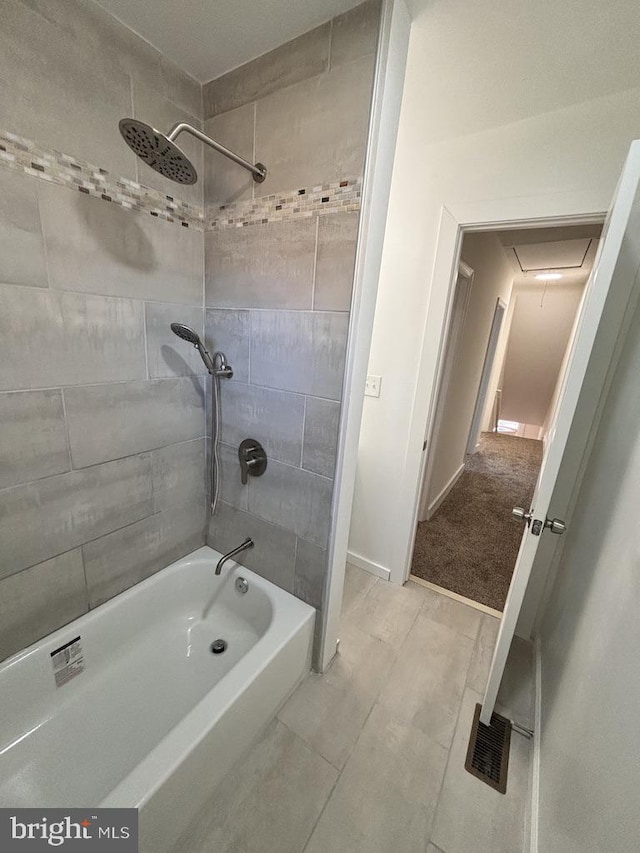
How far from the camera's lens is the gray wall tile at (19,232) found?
0.90 metres

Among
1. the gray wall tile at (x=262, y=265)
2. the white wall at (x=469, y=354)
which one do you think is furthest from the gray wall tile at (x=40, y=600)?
the white wall at (x=469, y=354)

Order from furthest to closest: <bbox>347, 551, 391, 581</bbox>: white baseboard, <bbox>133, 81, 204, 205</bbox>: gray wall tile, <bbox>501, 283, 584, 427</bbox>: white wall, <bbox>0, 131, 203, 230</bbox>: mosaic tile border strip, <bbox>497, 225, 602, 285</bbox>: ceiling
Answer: <bbox>501, 283, 584, 427</bbox>: white wall, <bbox>497, 225, 602, 285</bbox>: ceiling, <bbox>347, 551, 391, 581</bbox>: white baseboard, <bbox>133, 81, 204, 205</bbox>: gray wall tile, <bbox>0, 131, 203, 230</bbox>: mosaic tile border strip

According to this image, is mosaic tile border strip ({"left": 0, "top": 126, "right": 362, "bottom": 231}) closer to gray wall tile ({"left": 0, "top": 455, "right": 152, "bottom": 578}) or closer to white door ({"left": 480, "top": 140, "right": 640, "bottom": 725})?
white door ({"left": 480, "top": 140, "right": 640, "bottom": 725})

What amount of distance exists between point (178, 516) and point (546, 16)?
2.17 m

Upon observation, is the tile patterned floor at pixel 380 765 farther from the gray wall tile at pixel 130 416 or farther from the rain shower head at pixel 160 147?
the rain shower head at pixel 160 147

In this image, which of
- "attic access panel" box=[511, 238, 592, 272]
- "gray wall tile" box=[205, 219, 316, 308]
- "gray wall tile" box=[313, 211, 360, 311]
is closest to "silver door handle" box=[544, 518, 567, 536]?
"gray wall tile" box=[313, 211, 360, 311]

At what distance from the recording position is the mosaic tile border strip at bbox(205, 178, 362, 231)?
1.04 m

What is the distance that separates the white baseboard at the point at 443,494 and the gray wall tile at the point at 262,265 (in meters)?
2.25

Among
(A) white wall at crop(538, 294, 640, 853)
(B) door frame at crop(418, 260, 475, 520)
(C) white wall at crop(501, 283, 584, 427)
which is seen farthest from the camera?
(C) white wall at crop(501, 283, 584, 427)

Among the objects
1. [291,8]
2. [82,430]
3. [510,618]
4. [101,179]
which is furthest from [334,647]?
[291,8]

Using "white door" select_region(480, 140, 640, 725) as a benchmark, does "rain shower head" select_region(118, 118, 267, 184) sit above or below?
above

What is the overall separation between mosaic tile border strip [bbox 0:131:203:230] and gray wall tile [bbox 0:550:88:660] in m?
1.23

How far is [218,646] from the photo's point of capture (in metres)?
1.48

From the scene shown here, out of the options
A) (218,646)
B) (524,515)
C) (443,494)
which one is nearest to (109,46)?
(524,515)
